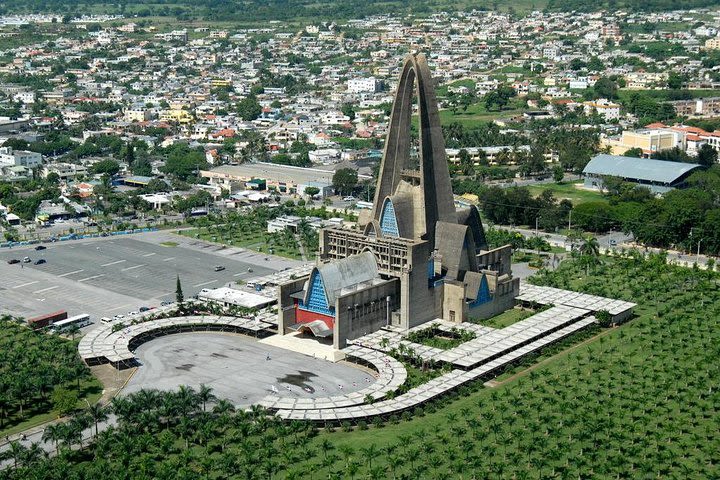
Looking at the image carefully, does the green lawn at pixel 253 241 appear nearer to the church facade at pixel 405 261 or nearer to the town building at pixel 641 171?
the church facade at pixel 405 261

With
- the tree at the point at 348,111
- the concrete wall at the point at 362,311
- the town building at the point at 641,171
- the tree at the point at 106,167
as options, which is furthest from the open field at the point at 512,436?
the tree at the point at 348,111

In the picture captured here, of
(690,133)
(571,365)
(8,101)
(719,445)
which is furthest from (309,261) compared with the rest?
(8,101)

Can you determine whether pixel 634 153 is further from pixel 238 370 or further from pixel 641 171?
pixel 238 370

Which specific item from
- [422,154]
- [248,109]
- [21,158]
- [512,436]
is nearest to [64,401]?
[512,436]

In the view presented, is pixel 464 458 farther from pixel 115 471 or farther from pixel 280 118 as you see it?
pixel 280 118

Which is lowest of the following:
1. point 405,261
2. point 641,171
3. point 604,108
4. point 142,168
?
point 641,171
